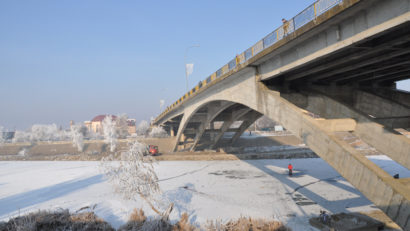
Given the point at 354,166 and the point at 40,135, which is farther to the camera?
the point at 40,135

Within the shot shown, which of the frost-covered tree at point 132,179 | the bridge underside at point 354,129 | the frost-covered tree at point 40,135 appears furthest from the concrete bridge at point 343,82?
the frost-covered tree at point 40,135

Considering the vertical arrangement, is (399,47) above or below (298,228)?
above

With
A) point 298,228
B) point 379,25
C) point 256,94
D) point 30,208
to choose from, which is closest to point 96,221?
point 30,208

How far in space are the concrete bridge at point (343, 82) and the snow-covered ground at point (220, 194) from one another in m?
5.08

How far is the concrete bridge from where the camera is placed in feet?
20.9

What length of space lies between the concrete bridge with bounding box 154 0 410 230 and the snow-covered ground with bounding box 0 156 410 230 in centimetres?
508

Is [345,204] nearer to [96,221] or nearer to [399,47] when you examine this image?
[399,47]

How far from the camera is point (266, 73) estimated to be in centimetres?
1206

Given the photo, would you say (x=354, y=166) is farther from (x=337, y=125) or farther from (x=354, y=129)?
(x=354, y=129)

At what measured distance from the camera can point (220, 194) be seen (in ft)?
52.8

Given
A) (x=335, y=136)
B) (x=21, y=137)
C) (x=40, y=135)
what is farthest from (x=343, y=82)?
(x=21, y=137)

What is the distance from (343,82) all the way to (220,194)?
10384mm

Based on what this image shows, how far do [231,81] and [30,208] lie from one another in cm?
1545

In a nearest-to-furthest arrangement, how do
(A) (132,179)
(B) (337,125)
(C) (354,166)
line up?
(C) (354,166) < (B) (337,125) < (A) (132,179)
